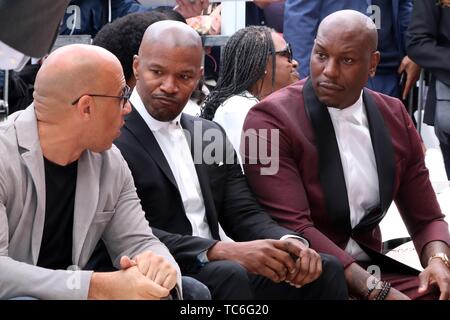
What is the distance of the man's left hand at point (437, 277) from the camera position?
4.45m

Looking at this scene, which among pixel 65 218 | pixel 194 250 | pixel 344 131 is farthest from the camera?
pixel 344 131

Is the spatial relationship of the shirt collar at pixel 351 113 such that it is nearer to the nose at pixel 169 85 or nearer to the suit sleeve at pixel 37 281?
the nose at pixel 169 85

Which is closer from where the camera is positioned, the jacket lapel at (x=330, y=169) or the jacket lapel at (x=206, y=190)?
the jacket lapel at (x=206, y=190)

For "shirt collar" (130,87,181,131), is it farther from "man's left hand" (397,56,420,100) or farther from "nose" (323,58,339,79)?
"man's left hand" (397,56,420,100)

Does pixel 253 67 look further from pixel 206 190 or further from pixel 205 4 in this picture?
pixel 206 190

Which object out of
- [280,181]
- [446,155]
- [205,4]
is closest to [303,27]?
[205,4]

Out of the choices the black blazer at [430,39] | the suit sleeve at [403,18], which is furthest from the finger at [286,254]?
the suit sleeve at [403,18]

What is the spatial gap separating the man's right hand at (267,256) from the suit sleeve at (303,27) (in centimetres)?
256

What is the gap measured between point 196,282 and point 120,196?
0.47 m

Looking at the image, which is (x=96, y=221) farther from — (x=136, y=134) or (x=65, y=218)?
(x=136, y=134)

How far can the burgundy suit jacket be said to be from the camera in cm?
459

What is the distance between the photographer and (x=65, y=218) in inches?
148

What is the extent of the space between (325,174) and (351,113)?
0.38m
